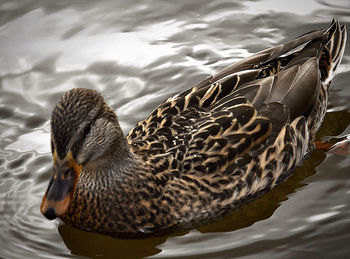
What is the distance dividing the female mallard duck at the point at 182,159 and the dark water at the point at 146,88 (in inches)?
8.2

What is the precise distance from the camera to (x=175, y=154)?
6.12 meters

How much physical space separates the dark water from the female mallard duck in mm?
209

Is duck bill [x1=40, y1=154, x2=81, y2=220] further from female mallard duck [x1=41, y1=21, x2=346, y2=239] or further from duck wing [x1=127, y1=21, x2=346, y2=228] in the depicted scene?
duck wing [x1=127, y1=21, x2=346, y2=228]

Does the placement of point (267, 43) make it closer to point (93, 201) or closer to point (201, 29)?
point (201, 29)

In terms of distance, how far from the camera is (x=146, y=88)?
8.24 m

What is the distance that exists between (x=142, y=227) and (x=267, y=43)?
3731 millimetres

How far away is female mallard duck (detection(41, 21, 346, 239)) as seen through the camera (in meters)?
5.79

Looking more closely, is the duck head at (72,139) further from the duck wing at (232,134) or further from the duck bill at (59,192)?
the duck wing at (232,134)

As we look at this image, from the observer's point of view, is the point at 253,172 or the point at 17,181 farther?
the point at 17,181

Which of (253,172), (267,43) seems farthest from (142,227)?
(267,43)

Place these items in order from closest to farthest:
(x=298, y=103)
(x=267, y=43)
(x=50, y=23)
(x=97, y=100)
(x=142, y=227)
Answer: (x=97, y=100) < (x=142, y=227) < (x=298, y=103) < (x=267, y=43) < (x=50, y=23)

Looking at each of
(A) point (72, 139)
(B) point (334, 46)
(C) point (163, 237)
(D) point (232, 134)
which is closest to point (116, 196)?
(C) point (163, 237)

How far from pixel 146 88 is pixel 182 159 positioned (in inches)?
90.7

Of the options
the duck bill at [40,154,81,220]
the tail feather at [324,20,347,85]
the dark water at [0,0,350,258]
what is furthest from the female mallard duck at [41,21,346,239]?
the tail feather at [324,20,347,85]
